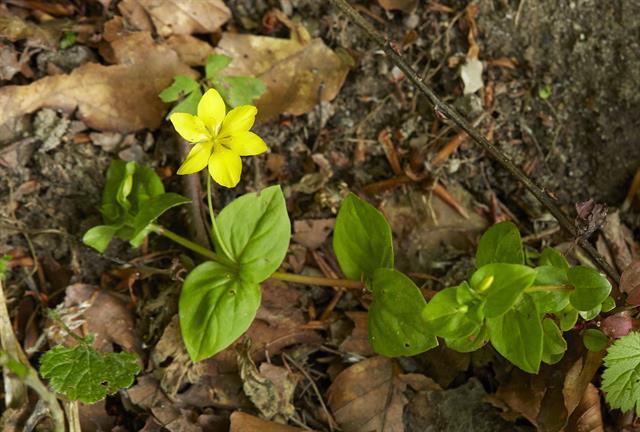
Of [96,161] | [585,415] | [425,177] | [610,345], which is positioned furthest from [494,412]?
[96,161]

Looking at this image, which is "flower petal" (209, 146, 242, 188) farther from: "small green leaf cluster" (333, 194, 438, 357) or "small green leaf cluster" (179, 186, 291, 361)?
"small green leaf cluster" (333, 194, 438, 357)

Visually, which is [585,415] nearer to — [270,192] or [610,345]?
[610,345]

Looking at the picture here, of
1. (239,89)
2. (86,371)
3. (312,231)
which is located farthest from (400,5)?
(86,371)

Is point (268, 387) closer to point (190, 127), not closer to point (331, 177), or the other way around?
point (331, 177)

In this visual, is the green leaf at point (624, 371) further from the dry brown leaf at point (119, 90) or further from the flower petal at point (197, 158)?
the dry brown leaf at point (119, 90)

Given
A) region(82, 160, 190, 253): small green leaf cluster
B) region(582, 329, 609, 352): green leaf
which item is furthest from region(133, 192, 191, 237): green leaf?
region(582, 329, 609, 352): green leaf

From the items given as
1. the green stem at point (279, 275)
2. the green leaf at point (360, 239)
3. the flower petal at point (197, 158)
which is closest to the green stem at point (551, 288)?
the green leaf at point (360, 239)
